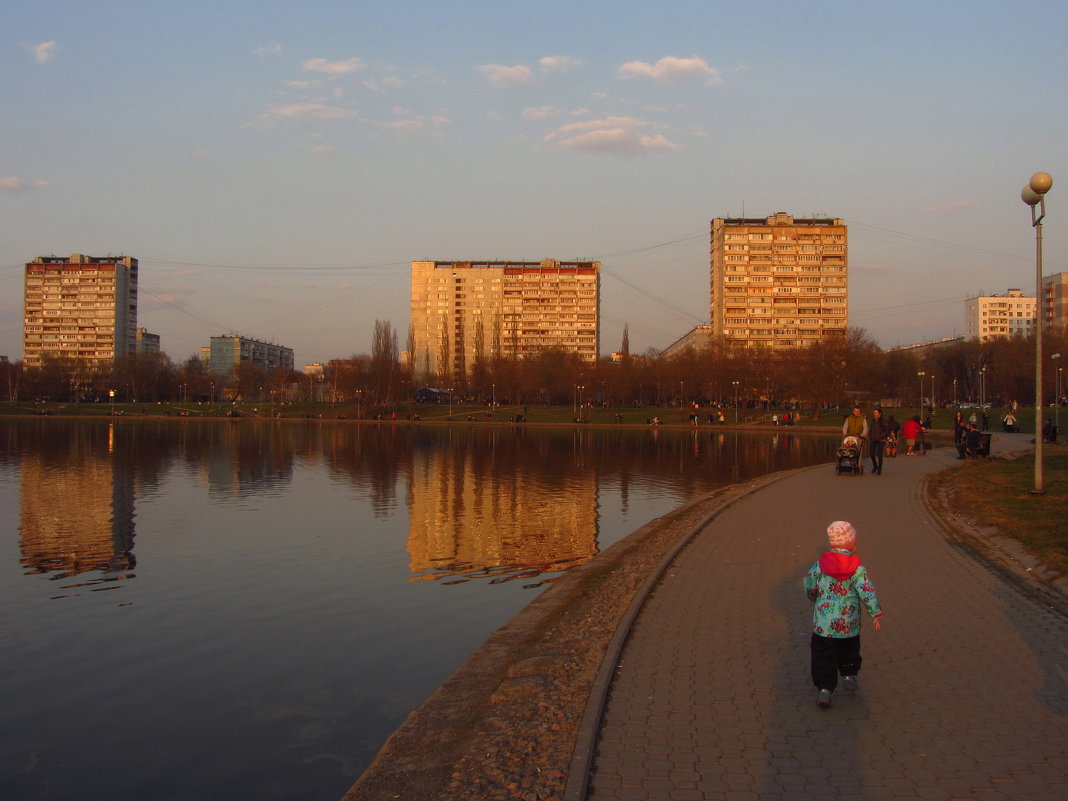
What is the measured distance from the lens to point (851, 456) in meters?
22.8

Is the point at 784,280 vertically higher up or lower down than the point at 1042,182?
higher up

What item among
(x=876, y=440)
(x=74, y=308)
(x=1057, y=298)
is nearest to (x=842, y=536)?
(x=876, y=440)

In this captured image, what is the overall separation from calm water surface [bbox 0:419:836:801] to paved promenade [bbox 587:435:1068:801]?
90.7 inches

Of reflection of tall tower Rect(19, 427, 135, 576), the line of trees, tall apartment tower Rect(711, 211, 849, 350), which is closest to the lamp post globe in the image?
reflection of tall tower Rect(19, 427, 135, 576)

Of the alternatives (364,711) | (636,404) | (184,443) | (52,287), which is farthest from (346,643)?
(52,287)

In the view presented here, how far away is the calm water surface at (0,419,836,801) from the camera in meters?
6.21

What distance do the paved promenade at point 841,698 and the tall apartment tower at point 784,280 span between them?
120182mm

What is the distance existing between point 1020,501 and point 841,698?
1195 centimetres

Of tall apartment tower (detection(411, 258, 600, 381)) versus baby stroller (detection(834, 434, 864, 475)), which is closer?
baby stroller (detection(834, 434, 864, 475))

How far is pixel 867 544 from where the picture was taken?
1221 cm

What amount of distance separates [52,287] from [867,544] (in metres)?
175

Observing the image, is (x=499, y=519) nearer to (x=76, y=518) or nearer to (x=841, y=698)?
(x=76, y=518)

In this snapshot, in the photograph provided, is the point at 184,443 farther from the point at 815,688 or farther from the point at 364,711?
the point at 815,688

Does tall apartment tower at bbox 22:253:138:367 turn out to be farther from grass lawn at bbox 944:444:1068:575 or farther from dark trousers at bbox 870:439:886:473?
grass lawn at bbox 944:444:1068:575
